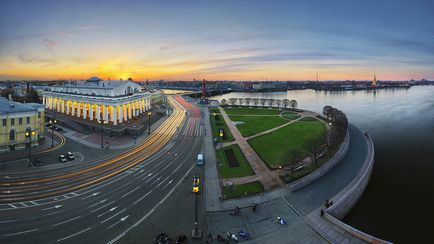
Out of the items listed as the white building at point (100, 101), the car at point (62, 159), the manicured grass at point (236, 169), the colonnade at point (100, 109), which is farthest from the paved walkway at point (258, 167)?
the white building at point (100, 101)

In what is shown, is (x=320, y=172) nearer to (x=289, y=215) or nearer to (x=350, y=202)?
Answer: (x=350, y=202)

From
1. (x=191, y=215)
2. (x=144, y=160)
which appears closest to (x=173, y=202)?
(x=191, y=215)

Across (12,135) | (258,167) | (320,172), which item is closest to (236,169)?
(258,167)

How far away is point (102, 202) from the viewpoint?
35.2 m

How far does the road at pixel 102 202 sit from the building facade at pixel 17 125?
57.0 feet

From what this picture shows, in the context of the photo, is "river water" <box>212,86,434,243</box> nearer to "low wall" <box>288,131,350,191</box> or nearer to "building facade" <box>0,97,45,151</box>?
"low wall" <box>288,131,350,191</box>

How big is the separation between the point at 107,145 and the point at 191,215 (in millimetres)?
36278

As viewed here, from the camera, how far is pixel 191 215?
32469mm

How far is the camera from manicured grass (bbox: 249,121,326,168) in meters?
52.9

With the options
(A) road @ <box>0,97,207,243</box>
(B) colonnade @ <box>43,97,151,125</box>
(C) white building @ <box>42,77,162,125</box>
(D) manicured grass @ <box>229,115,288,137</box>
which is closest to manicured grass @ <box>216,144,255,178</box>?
(A) road @ <box>0,97,207,243</box>

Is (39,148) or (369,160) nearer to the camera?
(369,160)

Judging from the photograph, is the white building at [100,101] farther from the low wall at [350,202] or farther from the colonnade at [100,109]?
the low wall at [350,202]

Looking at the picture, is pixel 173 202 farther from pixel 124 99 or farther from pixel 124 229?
pixel 124 99

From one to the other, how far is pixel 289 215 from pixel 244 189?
833cm
